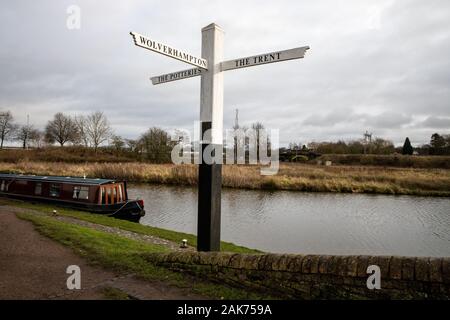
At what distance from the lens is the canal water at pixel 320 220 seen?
1257 cm

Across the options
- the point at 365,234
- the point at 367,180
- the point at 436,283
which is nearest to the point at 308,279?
the point at 436,283

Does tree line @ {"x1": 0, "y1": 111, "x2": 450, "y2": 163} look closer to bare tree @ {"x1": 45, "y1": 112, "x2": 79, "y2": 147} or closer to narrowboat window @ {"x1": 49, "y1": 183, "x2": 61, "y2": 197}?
bare tree @ {"x1": 45, "y1": 112, "x2": 79, "y2": 147}

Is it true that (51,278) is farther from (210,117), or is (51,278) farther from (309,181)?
(309,181)

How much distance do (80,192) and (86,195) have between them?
468mm

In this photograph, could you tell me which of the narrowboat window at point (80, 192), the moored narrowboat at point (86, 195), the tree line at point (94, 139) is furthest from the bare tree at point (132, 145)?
the narrowboat window at point (80, 192)

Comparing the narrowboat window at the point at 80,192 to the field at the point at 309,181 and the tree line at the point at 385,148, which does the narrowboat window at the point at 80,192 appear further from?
the tree line at the point at 385,148

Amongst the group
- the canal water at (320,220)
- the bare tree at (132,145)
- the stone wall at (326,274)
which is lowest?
the canal water at (320,220)

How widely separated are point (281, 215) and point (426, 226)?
711 centimetres

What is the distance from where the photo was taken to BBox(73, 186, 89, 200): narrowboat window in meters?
16.2

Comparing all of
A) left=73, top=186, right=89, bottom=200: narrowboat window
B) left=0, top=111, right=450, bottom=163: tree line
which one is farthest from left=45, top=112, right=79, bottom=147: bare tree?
left=73, top=186, right=89, bottom=200: narrowboat window

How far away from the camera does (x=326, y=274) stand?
299 centimetres
